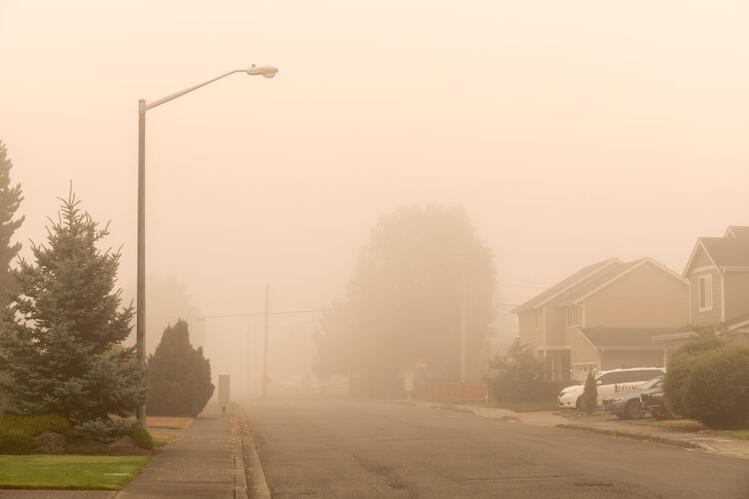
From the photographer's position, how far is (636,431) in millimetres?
29469

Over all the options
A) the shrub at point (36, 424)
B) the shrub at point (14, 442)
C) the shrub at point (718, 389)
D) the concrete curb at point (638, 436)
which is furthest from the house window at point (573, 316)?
the shrub at point (14, 442)

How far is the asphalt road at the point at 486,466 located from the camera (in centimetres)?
1555

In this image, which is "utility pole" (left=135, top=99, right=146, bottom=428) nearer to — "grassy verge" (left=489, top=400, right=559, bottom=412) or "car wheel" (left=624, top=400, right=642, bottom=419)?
"car wheel" (left=624, top=400, right=642, bottom=419)

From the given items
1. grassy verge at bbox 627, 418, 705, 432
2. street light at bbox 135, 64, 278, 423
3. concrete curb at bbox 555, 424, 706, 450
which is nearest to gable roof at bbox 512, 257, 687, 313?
grassy verge at bbox 627, 418, 705, 432

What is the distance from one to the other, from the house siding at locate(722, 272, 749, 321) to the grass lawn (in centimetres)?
3230

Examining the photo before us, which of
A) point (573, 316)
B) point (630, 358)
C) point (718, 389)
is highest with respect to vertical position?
point (573, 316)

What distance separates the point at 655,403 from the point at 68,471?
24090 millimetres

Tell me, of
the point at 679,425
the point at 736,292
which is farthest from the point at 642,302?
the point at 679,425

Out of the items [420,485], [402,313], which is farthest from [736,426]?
[402,313]

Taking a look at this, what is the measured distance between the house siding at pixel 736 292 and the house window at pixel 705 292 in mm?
1505

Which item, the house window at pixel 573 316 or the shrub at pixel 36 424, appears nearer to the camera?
the shrub at pixel 36 424

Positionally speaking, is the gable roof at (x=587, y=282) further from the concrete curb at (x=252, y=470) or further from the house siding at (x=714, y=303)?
the concrete curb at (x=252, y=470)

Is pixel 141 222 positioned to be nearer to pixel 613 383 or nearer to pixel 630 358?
pixel 613 383

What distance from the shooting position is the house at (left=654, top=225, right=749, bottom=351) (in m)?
46.8
